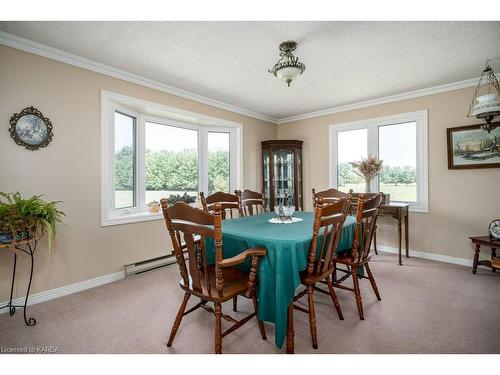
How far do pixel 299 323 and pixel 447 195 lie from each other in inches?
118

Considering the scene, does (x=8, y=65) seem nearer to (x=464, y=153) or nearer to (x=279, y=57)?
(x=279, y=57)

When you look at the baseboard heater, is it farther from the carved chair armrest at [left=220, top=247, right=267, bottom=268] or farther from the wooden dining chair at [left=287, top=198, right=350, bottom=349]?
the wooden dining chair at [left=287, top=198, right=350, bottom=349]

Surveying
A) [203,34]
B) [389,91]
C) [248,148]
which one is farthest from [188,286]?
[389,91]

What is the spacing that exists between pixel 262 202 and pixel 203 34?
1.90 meters

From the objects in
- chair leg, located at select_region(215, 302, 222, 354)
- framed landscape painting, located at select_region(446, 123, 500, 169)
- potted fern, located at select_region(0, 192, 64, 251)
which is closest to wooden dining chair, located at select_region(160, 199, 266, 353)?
chair leg, located at select_region(215, 302, 222, 354)

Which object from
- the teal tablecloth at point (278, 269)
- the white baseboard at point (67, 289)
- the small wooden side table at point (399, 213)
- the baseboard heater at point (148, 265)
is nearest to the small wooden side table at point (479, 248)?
the small wooden side table at point (399, 213)

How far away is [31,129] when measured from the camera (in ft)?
7.77

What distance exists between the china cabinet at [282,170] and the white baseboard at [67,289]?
2.87m

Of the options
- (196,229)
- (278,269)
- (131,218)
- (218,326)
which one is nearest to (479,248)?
(278,269)

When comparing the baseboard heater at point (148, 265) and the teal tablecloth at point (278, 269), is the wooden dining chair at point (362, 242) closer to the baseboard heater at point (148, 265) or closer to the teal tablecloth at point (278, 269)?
the teal tablecloth at point (278, 269)

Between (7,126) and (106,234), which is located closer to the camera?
(7,126)

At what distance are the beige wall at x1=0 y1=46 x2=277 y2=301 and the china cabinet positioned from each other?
2.51 meters

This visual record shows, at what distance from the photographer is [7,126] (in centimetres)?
225
